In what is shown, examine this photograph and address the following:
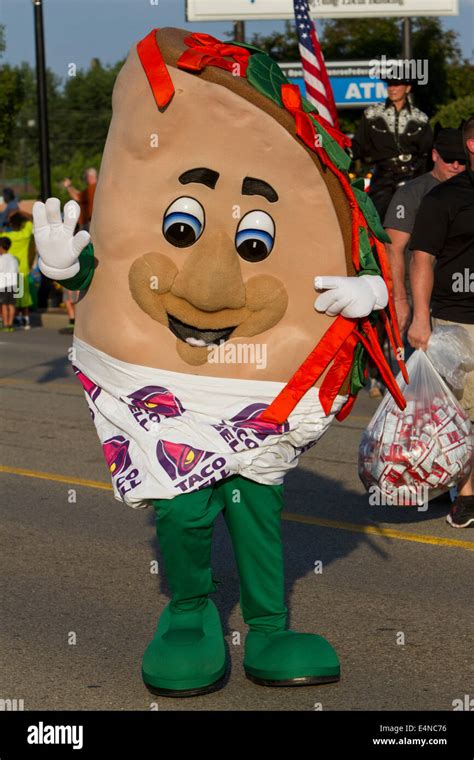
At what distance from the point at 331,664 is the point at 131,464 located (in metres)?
0.97

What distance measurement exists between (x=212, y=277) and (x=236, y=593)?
1798mm

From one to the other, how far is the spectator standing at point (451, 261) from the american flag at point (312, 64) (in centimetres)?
217

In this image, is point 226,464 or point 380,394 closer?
point 226,464

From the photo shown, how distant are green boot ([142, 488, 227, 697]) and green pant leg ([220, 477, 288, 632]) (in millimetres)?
90

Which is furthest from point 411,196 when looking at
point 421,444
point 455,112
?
point 455,112

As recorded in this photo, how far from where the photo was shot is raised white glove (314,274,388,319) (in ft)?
14.4

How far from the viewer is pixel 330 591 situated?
559cm

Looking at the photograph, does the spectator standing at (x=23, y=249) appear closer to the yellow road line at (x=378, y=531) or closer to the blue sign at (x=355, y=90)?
the blue sign at (x=355, y=90)

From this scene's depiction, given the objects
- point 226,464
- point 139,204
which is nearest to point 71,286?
point 139,204

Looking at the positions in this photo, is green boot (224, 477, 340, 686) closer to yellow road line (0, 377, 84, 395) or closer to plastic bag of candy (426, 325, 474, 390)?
plastic bag of candy (426, 325, 474, 390)

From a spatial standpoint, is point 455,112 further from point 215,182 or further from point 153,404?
point 153,404

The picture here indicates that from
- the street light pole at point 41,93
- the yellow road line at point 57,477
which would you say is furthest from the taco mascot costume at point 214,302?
the street light pole at point 41,93
